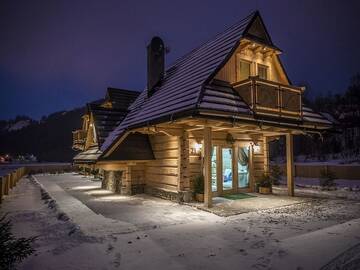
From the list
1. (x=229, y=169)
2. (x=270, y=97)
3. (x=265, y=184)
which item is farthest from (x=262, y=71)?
(x=265, y=184)

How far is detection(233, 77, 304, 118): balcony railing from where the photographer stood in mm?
9891

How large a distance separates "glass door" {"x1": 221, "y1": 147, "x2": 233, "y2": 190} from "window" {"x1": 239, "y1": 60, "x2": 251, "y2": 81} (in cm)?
339

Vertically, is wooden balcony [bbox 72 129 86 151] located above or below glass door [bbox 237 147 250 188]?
above

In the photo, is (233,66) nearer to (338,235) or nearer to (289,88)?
(289,88)

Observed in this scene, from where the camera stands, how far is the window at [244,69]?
11695 mm

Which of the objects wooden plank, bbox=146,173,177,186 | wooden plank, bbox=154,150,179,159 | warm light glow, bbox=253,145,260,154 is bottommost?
wooden plank, bbox=146,173,177,186

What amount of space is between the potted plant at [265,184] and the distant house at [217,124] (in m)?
0.45

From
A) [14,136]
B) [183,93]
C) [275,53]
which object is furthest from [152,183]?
[14,136]

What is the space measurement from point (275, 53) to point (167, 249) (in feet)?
35.0

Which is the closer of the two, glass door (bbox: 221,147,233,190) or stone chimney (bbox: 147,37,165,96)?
glass door (bbox: 221,147,233,190)

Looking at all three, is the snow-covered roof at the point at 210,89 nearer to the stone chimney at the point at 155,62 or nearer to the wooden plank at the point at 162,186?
the wooden plank at the point at 162,186

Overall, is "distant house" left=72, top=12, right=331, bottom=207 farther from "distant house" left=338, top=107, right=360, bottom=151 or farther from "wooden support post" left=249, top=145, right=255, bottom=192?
"distant house" left=338, top=107, right=360, bottom=151

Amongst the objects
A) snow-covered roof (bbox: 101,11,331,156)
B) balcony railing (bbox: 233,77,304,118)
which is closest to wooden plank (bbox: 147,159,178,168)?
snow-covered roof (bbox: 101,11,331,156)

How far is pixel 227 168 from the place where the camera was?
12766 millimetres
